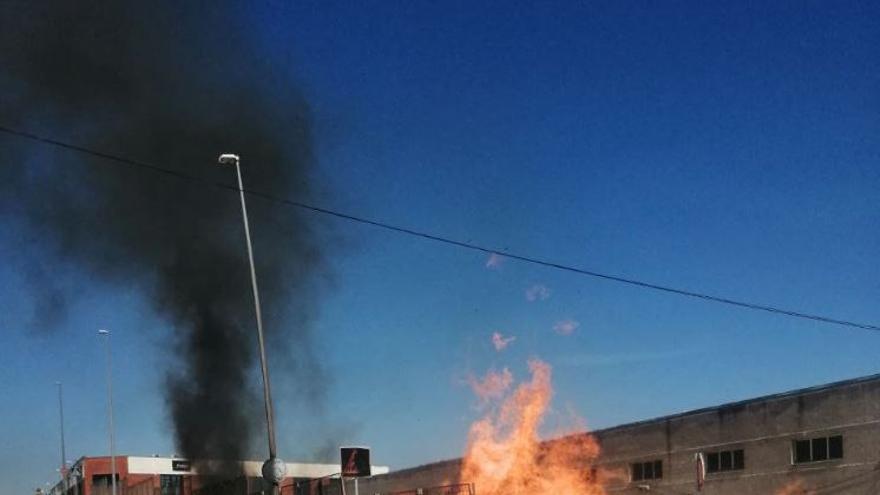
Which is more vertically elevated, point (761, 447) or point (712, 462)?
point (761, 447)

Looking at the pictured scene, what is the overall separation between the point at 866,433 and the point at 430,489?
23.7 meters

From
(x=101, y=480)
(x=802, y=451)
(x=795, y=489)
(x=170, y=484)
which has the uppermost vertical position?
(x=802, y=451)

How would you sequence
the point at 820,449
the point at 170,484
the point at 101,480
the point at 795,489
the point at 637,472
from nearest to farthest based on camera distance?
the point at 820,449 → the point at 795,489 → the point at 637,472 → the point at 170,484 → the point at 101,480

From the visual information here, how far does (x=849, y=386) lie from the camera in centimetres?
2331

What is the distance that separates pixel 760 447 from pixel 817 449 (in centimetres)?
186

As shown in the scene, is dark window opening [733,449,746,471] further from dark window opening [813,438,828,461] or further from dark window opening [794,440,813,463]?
dark window opening [813,438,828,461]

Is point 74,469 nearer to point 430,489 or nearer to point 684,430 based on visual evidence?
point 430,489

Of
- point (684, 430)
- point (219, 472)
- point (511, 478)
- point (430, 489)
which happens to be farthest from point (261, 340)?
point (430, 489)

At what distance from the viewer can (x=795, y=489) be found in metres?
24.4

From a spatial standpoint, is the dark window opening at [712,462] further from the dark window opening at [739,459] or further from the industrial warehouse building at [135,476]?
the industrial warehouse building at [135,476]

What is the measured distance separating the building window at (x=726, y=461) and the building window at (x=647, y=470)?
6.31 feet

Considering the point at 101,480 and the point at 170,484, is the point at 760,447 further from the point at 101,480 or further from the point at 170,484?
the point at 101,480

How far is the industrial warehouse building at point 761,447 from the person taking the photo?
22938 mm

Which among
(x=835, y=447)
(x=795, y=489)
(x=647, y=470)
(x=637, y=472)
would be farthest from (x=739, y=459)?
(x=637, y=472)
